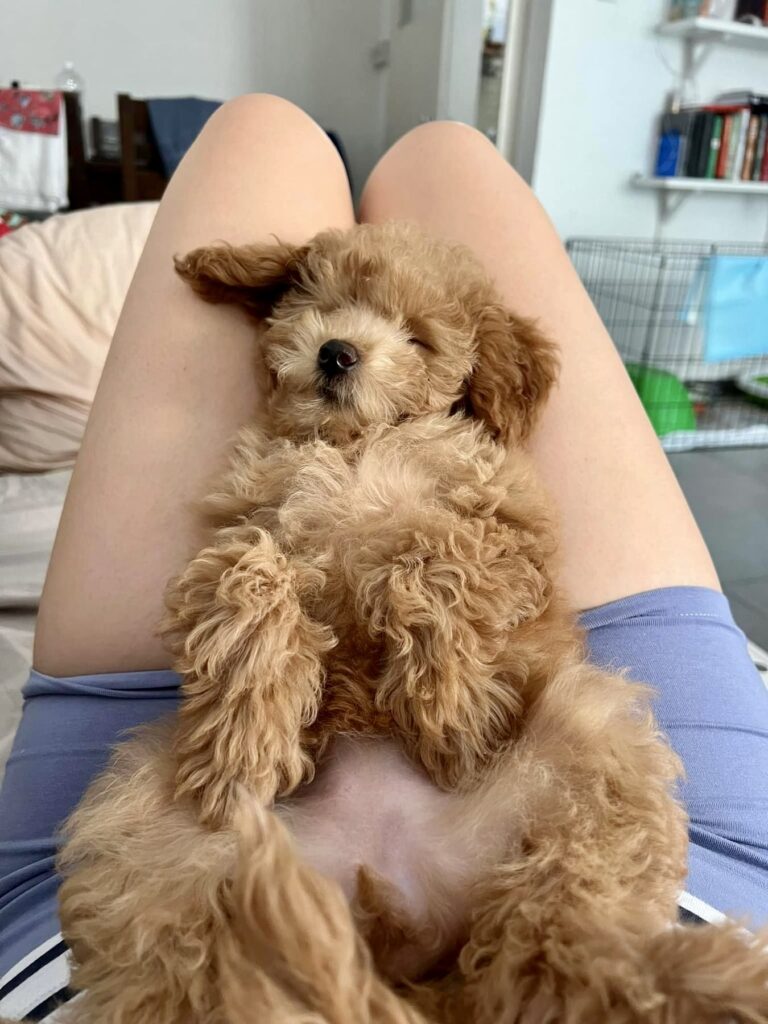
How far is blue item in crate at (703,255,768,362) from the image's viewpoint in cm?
437

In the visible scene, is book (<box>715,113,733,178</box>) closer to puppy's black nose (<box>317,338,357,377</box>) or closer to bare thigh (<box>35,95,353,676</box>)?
bare thigh (<box>35,95,353,676</box>)

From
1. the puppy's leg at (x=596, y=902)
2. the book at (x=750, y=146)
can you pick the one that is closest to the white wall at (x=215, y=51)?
the book at (x=750, y=146)

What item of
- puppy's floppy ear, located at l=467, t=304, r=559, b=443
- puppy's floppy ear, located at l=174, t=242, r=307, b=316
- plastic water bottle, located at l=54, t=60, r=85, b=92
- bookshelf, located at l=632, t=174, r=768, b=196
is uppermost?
plastic water bottle, located at l=54, t=60, r=85, b=92

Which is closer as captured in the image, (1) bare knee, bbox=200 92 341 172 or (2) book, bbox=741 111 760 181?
(1) bare knee, bbox=200 92 341 172

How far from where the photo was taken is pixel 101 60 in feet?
20.1

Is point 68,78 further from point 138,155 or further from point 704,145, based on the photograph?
point 704,145

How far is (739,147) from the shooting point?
473 centimetres

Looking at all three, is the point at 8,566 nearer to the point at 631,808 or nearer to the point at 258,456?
the point at 258,456

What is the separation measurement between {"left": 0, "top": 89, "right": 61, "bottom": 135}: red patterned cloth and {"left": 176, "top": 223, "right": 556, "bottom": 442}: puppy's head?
414 centimetres

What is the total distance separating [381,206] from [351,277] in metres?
0.53

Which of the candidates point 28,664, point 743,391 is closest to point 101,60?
point 743,391

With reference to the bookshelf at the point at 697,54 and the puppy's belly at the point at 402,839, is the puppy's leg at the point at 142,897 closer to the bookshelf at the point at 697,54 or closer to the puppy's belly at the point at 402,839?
the puppy's belly at the point at 402,839

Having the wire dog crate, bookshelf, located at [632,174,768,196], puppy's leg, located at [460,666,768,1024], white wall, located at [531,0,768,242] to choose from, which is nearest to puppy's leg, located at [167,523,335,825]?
puppy's leg, located at [460,666,768,1024]

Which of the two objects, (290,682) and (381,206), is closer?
(290,682)
